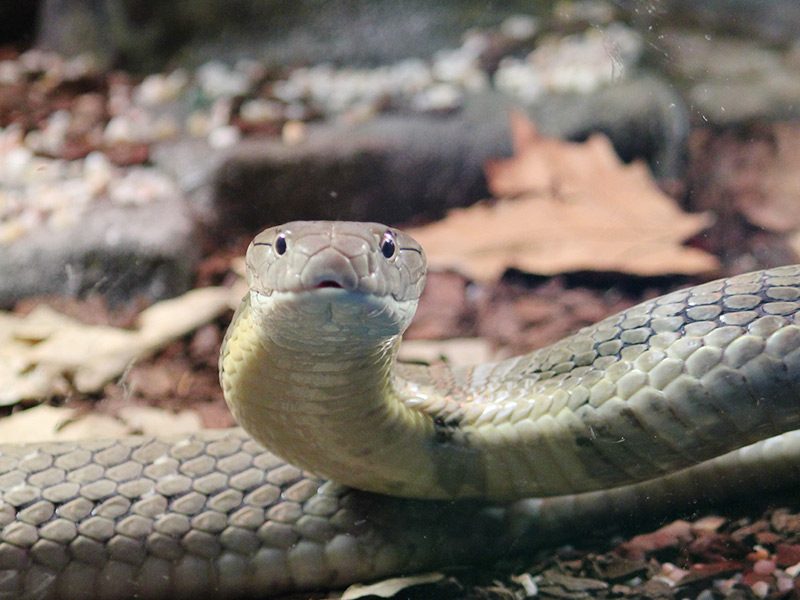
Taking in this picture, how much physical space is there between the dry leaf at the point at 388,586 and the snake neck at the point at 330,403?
231 mm

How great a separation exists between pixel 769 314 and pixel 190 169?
3193 millimetres

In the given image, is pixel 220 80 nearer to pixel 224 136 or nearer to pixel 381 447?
pixel 224 136

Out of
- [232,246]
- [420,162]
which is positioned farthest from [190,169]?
[420,162]

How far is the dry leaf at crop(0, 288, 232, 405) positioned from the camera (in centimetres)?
318

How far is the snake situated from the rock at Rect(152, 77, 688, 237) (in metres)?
1.28

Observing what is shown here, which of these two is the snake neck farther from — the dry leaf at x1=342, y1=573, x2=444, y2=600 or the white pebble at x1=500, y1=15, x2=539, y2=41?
the white pebble at x1=500, y1=15, x2=539, y2=41

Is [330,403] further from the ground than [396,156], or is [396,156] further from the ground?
[330,403]

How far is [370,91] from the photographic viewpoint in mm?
6066

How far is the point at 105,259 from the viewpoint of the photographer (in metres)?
4.14

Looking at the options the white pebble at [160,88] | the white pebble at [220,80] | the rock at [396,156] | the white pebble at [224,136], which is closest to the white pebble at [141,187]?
the rock at [396,156]

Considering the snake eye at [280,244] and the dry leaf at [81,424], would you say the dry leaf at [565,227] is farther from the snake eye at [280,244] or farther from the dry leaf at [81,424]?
the snake eye at [280,244]

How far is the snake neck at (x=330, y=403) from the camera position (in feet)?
6.77

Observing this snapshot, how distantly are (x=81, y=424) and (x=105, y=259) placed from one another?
1.28m

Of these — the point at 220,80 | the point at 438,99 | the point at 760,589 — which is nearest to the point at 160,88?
the point at 220,80
